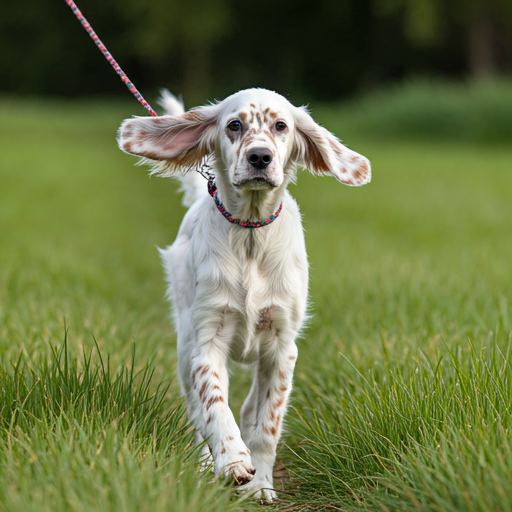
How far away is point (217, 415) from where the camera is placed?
2672mm

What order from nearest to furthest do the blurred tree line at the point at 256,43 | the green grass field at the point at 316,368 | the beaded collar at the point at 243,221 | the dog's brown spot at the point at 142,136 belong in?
the green grass field at the point at 316,368 < the beaded collar at the point at 243,221 < the dog's brown spot at the point at 142,136 < the blurred tree line at the point at 256,43

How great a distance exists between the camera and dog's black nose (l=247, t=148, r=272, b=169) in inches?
105

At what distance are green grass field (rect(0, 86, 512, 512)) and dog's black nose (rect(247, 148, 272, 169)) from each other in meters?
0.82

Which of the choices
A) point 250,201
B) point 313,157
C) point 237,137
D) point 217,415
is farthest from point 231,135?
point 217,415

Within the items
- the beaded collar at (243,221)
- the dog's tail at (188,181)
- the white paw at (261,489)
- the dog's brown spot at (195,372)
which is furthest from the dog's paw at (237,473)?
the dog's tail at (188,181)

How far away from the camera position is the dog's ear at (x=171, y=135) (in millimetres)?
3031

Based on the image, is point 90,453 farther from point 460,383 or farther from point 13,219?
point 13,219

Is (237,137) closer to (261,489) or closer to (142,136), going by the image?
(142,136)

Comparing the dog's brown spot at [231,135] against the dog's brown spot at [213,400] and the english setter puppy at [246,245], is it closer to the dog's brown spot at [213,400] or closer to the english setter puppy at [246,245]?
the english setter puppy at [246,245]

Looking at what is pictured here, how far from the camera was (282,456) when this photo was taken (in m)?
3.23

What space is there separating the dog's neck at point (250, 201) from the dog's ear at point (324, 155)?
17 cm

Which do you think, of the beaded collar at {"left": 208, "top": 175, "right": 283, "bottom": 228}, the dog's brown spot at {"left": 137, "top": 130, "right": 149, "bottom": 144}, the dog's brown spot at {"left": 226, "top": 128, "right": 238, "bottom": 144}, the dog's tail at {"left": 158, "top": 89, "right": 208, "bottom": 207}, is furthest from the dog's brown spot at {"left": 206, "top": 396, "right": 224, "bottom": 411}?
the dog's tail at {"left": 158, "top": 89, "right": 208, "bottom": 207}

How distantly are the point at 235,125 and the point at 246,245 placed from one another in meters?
0.46

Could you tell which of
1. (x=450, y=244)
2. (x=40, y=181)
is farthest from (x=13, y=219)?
(x=450, y=244)
